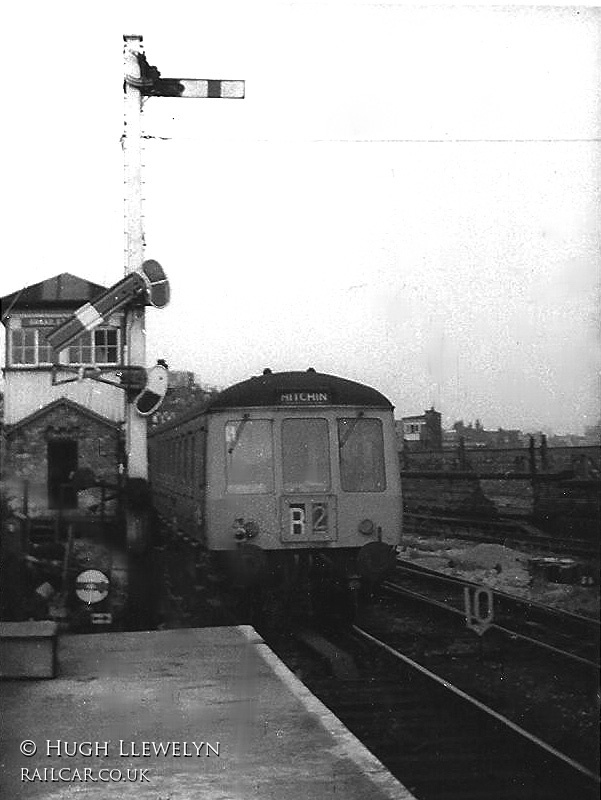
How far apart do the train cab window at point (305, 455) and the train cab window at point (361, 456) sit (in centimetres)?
11

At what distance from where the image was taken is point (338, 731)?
4.25 m

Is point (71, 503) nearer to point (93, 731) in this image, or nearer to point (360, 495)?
point (93, 731)

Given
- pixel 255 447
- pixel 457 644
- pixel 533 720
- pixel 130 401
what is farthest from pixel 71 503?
pixel 457 644

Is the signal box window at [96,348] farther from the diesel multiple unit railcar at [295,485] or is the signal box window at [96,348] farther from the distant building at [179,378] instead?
the diesel multiple unit railcar at [295,485]

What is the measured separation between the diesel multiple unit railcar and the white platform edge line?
347 mm

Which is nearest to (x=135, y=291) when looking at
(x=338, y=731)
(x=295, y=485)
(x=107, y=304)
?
(x=107, y=304)

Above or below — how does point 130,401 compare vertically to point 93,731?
above

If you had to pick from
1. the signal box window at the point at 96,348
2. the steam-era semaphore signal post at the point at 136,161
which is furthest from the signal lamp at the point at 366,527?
the signal box window at the point at 96,348

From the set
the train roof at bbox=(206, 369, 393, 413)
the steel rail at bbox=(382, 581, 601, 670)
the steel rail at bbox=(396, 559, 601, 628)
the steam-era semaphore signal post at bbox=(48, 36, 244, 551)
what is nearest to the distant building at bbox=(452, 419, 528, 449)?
the train roof at bbox=(206, 369, 393, 413)

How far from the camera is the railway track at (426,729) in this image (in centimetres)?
378

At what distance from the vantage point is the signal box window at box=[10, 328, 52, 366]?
3.65m

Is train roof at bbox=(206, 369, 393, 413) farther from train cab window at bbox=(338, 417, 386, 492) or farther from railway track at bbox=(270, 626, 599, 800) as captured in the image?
railway track at bbox=(270, 626, 599, 800)

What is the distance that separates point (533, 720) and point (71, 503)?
218 centimetres

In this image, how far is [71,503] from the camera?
379 cm
